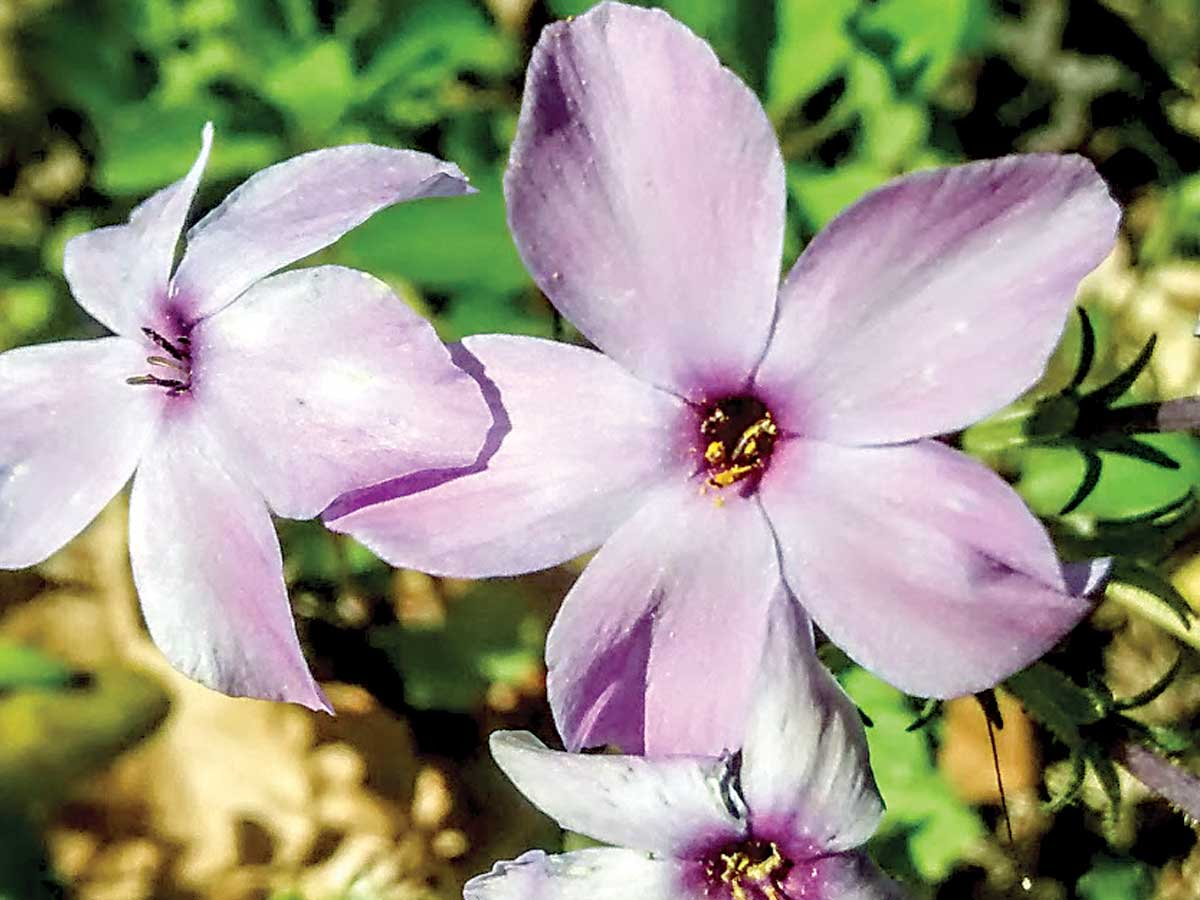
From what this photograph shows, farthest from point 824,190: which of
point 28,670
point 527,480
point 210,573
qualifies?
point 28,670

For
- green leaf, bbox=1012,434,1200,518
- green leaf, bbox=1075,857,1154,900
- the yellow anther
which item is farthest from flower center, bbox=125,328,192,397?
green leaf, bbox=1075,857,1154,900

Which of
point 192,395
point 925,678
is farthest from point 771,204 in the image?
point 192,395

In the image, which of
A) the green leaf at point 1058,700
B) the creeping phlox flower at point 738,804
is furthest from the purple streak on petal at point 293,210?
the green leaf at point 1058,700

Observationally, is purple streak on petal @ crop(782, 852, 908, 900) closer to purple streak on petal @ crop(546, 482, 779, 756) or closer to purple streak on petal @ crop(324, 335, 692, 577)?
purple streak on petal @ crop(546, 482, 779, 756)

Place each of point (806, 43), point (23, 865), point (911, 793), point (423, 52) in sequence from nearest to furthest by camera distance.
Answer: point (911, 793), point (806, 43), point (423, 52), point (23, 865)

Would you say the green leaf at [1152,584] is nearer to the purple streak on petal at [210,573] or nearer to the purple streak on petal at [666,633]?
the purple streak on petal at [666,633]

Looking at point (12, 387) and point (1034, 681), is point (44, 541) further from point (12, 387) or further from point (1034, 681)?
point (1034, 681)

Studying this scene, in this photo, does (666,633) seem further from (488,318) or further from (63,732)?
(63,732)
